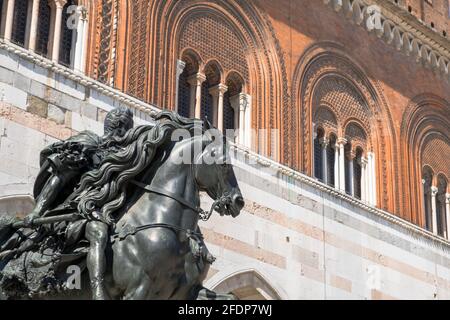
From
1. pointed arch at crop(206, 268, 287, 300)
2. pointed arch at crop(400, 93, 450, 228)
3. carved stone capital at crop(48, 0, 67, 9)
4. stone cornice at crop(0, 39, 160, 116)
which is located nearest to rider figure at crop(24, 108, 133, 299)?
stone cornice at crop(0, 39, 160, 116)

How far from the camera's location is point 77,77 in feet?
39.4

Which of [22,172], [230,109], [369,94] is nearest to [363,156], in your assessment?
[369,94]

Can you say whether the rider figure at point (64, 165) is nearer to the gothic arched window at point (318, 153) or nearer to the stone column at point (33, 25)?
the stone column at point (33, 25)

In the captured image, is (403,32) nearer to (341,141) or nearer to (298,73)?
(341,141)

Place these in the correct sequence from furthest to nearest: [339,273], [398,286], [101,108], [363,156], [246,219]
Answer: [363,156] < [398,286] < [339,273] < [246,219] < [101,108]

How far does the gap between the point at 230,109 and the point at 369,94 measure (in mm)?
3881

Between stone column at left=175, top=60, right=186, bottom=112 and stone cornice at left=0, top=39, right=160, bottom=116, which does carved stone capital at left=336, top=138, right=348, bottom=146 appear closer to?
stone column at left=175, top=60, right=186, bottom=112

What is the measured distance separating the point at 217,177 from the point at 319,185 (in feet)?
33.0

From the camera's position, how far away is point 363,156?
1908cm

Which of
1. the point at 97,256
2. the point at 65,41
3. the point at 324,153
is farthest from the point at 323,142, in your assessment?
the point at 97,256

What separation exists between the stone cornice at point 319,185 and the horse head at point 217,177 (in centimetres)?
843

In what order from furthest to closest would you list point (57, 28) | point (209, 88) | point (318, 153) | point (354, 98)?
point (354, 98)
point (318, 153)
point (209, 88)
point (57, 28)

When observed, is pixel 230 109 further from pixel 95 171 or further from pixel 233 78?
pixel 95 171

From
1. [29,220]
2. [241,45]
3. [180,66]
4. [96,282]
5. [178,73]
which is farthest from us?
[241,45]
